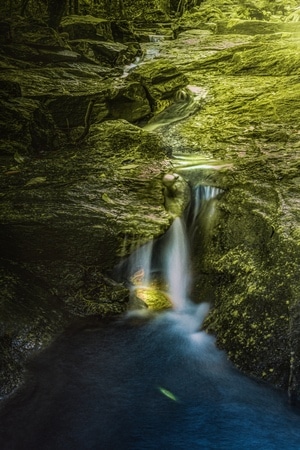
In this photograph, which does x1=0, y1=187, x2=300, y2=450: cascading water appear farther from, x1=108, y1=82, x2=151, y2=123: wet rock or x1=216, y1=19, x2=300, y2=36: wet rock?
x1=216, y1=19, x2=300, y2=36: wet rock

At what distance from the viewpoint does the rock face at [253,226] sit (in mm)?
4484

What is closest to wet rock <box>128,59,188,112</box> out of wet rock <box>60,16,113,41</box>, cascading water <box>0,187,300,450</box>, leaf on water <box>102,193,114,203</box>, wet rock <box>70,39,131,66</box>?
wet rock <box>70,39,131,66</box>

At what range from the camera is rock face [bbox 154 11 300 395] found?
4484 mm

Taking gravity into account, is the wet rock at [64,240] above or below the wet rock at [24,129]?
below

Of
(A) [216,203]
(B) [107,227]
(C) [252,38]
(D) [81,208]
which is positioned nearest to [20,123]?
(D) [81,208]

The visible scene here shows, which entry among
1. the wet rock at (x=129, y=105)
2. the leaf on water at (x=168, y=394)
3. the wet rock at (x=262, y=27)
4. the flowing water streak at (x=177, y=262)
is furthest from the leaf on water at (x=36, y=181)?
the wet rock at (x=262, y=27)

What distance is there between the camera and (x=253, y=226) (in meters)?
5.52

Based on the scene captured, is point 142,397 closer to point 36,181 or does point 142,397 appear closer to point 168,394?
point 168,394

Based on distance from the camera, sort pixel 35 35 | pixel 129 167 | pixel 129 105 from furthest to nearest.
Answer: pixel 35 35
pixel 129 105
pixel 129 167

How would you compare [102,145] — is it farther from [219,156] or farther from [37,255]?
[37,255]

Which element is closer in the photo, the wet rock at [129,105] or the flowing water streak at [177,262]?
the flowing water streak at [177,262]

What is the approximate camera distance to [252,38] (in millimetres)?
15719

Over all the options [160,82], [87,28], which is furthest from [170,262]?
[87,28]

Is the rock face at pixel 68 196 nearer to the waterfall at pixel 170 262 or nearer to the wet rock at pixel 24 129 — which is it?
the wet rock at pixel 24 129
